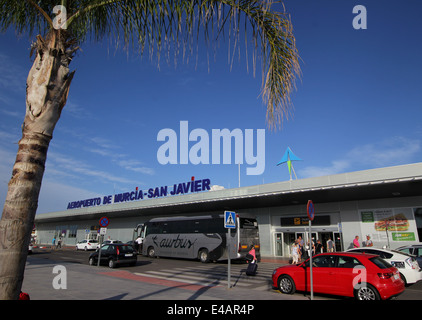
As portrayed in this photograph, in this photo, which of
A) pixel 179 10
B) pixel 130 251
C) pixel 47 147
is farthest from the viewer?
pixel 130 251

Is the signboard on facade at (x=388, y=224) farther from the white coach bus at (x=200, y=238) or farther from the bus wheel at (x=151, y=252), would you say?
the bus wheel at (x=151, y=252)

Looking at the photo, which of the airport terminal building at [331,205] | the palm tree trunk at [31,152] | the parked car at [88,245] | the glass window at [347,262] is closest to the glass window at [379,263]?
the glass window at [347,262]

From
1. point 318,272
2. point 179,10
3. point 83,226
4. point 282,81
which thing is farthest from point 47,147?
point 83,226

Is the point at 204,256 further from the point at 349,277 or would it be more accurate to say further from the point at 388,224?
the point at 349,277

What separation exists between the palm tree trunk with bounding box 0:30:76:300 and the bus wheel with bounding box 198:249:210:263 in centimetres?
2062

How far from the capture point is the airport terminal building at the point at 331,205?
20.4m

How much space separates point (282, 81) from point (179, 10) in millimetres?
1592

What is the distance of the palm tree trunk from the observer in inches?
101

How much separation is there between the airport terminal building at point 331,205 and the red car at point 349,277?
40.8 ft

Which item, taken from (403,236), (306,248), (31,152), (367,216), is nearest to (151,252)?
(306,248)

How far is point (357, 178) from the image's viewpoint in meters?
20.2

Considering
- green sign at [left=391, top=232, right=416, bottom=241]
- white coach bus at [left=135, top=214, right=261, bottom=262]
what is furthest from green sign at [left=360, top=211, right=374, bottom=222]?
white coach bus at [left=135, top=214, right=261, bottom=262]
